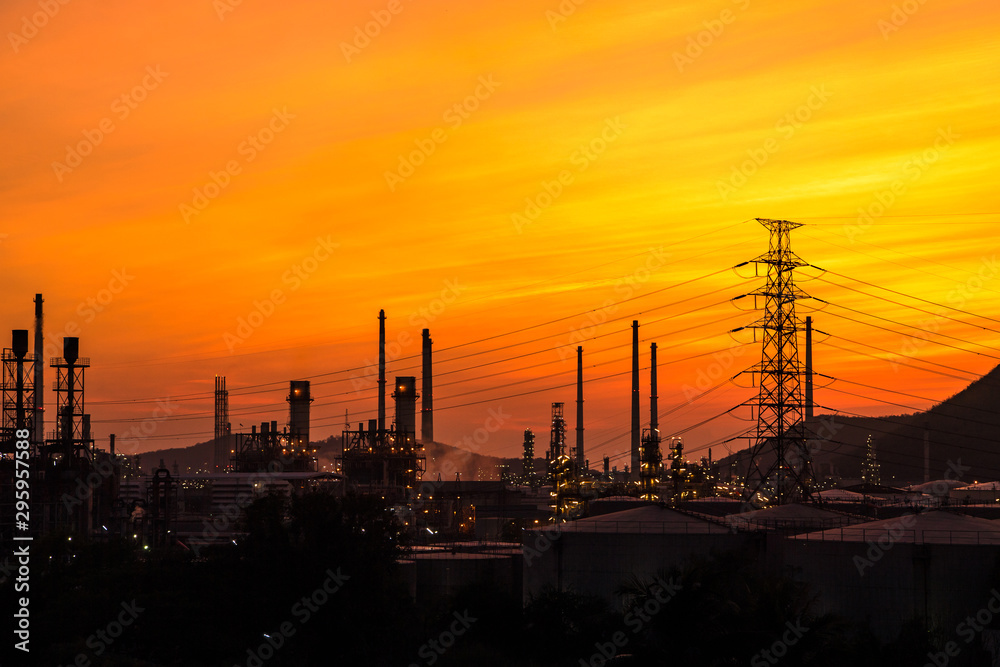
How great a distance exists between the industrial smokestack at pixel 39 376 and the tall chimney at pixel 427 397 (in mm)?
66438

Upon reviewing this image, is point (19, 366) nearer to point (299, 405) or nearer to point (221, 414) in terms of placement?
point (299, 405)

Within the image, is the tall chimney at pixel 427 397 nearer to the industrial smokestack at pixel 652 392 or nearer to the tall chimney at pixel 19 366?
the industrial smokestack at pixel 652 392

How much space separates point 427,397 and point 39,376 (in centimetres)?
7153

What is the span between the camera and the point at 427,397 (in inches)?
6038

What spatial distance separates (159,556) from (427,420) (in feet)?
317

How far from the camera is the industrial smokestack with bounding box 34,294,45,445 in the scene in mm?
85150

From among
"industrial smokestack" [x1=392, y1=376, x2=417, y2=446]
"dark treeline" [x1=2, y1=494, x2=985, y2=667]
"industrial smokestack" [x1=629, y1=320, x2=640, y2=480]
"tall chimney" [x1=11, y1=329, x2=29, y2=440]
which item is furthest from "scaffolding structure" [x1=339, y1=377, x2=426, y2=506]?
"dark treeline" [x1=2, y1=494, x2=985, y2=667]

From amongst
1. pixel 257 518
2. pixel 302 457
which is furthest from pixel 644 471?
pixel 257 518

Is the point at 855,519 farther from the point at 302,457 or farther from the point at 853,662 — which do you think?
the point at 302,457

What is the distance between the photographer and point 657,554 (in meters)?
50.6

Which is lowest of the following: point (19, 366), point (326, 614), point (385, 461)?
point (326, 614)

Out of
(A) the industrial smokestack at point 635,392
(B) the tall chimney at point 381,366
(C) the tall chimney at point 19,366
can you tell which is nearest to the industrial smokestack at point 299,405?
(B) the tall chimney at point 381,366

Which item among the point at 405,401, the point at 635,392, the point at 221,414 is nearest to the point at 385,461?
the point at 405,401

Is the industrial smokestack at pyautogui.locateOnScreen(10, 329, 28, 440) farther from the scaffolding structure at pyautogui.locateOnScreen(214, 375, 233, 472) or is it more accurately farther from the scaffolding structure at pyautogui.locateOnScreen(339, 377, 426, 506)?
the scaffolding structure at pyautogui.locateOnScreen(214, 375, 233, 472)
